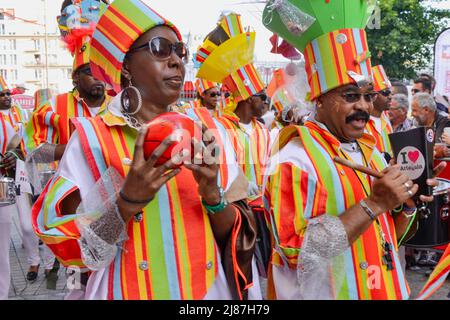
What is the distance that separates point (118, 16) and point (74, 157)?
0.59m

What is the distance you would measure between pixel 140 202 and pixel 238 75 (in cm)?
373

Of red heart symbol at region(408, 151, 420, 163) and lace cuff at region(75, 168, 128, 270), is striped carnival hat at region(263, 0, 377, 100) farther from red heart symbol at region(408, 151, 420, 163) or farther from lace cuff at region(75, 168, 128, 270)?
lace cuff at region(75, 168, 128, 270)

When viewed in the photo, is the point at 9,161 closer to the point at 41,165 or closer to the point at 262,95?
the point at 41,165

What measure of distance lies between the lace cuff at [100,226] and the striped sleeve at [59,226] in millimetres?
42

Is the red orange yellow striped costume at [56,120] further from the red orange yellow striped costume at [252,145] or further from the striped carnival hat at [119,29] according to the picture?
the striped carnival hat at [119,29]

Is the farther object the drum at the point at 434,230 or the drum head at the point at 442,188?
the drum head at the point at 442,188

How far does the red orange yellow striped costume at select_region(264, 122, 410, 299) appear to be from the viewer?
A: 2223 mm

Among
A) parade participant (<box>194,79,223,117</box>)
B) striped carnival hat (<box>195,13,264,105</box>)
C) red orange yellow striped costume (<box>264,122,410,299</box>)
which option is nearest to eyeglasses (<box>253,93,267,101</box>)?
striped carnival hat (<box>195,13,264,105</box>)

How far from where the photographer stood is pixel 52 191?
188 cm

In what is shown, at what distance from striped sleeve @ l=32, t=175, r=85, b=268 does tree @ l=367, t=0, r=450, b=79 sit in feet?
45.2

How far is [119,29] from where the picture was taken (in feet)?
6.77

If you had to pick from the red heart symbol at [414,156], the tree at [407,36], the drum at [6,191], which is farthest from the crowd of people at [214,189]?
the tree at [407,36]

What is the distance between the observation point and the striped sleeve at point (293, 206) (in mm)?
2203
